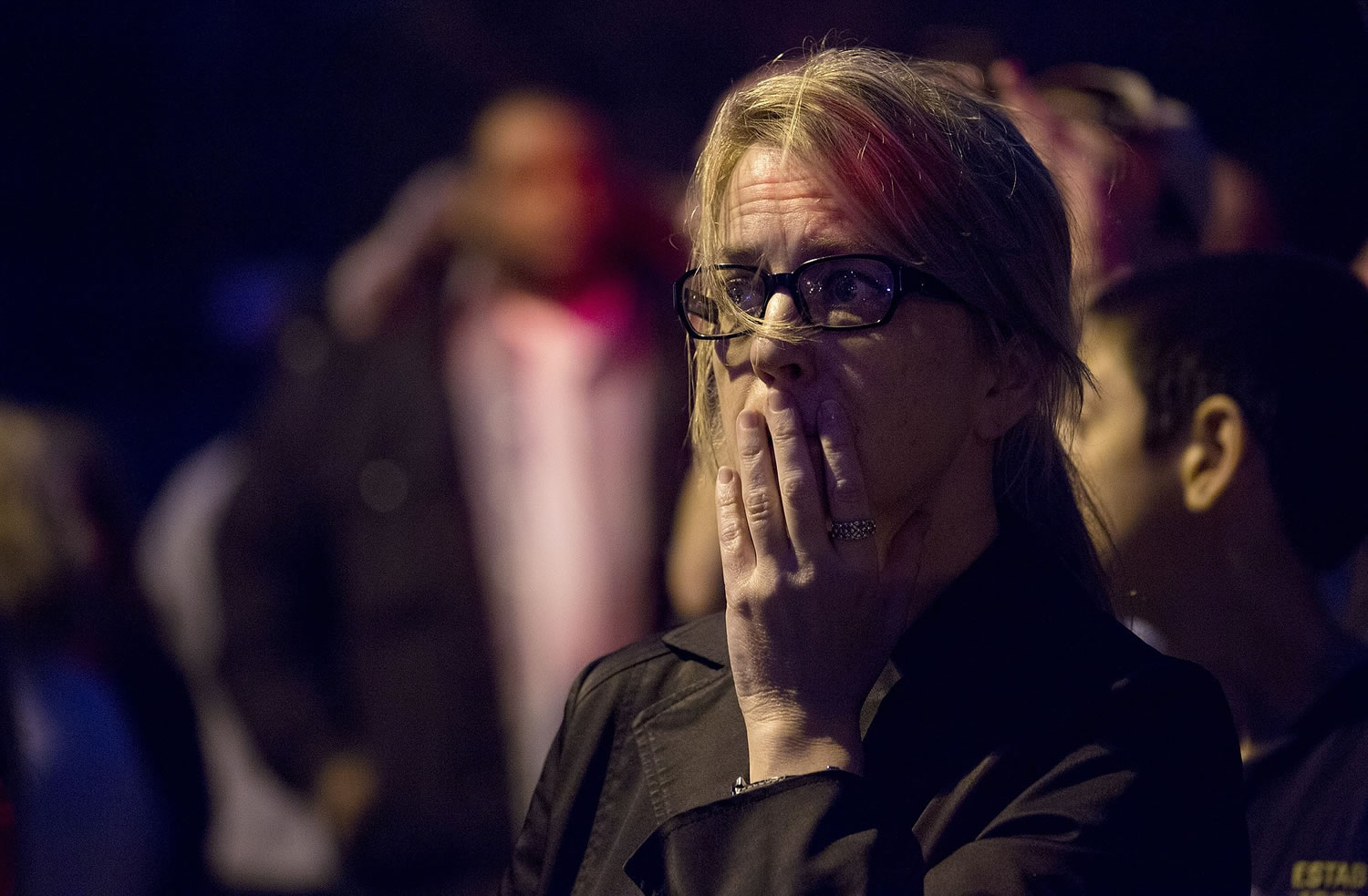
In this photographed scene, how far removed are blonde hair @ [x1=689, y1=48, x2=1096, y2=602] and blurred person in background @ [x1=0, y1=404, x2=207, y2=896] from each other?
195 centimetres

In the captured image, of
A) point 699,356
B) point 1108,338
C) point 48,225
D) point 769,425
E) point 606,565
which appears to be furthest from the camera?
point 48,225

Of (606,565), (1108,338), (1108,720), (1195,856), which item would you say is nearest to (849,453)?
(1108,720)

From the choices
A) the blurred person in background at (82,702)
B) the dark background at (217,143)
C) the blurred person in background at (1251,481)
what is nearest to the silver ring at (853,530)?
the blurred person in background at (1251,481)

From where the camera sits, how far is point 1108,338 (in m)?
2.63

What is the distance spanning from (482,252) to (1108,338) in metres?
2.45

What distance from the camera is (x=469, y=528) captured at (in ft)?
14.5

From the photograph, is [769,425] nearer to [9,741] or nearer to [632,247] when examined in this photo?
[9,741]

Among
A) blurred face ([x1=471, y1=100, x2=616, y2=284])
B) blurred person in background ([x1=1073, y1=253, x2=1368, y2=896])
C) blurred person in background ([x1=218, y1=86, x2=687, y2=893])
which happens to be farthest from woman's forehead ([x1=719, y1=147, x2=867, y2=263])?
blurred face ([x1=471, y1=100, x2=616, y2=284])

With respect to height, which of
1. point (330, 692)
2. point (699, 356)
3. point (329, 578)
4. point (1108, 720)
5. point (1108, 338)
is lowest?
point (330, 692)

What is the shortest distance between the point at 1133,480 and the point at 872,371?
3.16 ft

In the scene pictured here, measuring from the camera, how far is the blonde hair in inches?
68.5

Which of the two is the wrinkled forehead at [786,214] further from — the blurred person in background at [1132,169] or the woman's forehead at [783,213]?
the blurred person in background at [1132,169]

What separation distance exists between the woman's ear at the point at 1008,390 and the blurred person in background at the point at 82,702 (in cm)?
202

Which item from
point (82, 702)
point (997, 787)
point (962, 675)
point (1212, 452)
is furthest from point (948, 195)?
point (82, 702)
